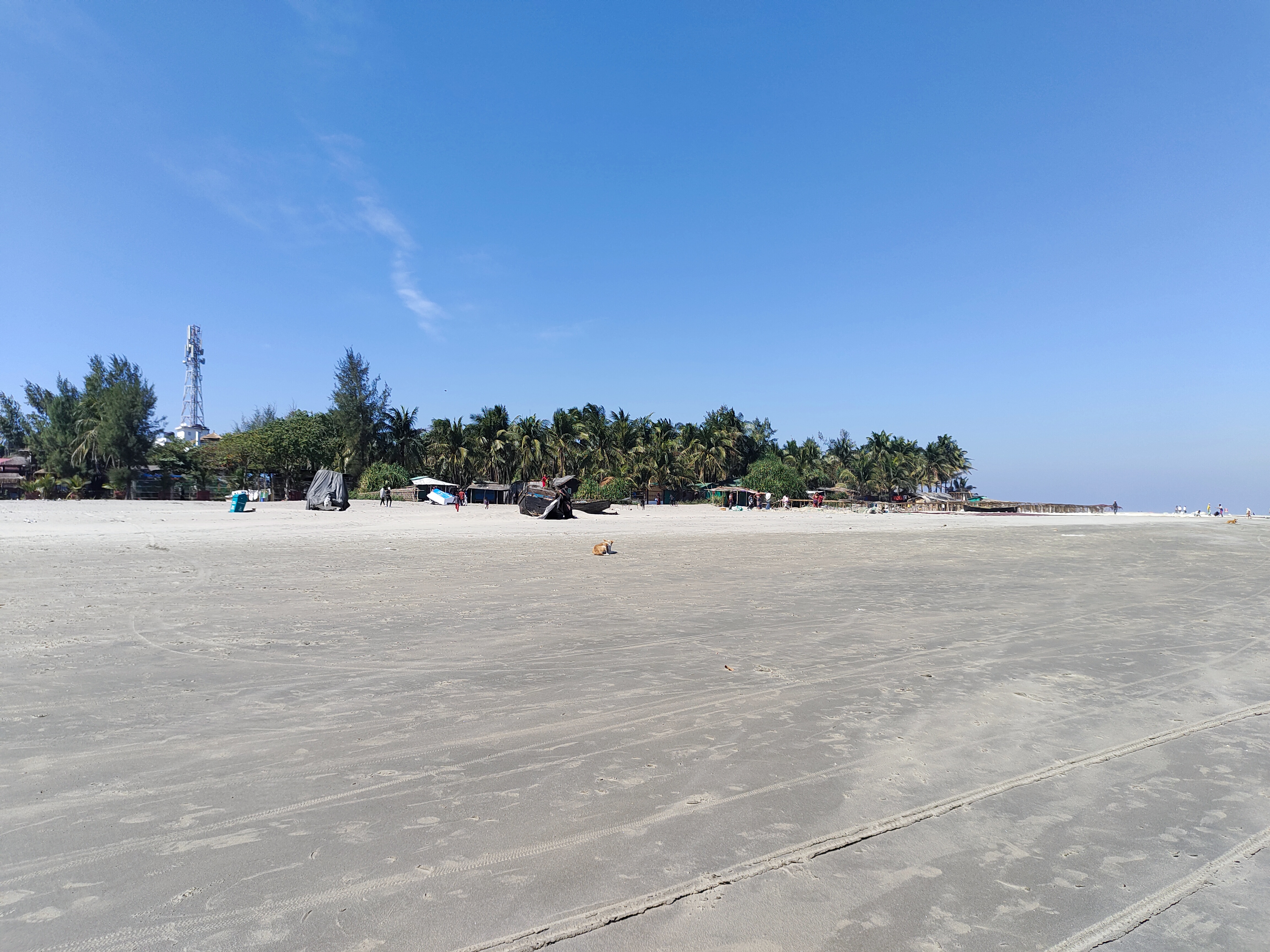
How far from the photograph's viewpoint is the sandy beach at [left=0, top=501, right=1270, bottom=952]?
103 inches

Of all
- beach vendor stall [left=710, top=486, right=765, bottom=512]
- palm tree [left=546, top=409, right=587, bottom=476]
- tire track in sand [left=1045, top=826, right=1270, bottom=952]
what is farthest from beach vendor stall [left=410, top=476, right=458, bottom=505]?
tire track in sand [left=1045, top=826, right=1270, bottom=952]

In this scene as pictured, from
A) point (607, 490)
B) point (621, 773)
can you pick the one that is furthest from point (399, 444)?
point (621, 773)

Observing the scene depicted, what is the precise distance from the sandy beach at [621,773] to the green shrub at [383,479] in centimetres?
4897

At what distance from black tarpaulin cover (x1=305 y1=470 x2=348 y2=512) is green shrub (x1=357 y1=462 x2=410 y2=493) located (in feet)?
60.5

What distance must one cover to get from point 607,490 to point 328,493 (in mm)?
24109

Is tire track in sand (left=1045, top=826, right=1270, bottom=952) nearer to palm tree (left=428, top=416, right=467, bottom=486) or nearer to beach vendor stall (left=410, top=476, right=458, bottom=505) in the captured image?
beach vendor stall (left=410, top=476, right=458, bottom=505)

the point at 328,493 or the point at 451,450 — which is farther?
the point at 451,450

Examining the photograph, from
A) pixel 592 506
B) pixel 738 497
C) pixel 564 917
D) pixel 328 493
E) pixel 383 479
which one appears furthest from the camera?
pixel 738 497

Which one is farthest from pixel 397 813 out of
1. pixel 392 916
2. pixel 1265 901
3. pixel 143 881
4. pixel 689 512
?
pixel 689 512

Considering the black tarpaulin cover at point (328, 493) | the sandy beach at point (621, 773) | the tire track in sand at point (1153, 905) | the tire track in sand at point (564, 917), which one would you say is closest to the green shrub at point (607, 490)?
the black tarpaulin cover at point (328, 493)

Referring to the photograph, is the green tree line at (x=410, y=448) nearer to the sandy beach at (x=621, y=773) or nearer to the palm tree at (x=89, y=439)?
the palm tree at (x=89, y=439)

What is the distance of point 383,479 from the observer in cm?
5697

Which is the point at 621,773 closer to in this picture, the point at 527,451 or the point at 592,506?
the point at 592,506

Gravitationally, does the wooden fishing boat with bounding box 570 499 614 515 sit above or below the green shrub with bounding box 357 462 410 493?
below
